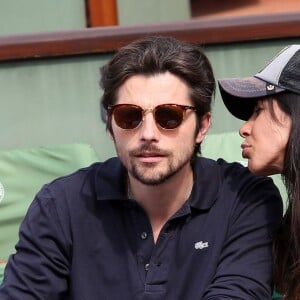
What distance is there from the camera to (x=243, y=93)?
2133mm

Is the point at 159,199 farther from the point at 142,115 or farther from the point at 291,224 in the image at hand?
the point at 291,224

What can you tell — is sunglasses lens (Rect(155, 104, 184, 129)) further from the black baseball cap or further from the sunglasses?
the black baseball cap

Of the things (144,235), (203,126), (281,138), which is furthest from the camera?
(203,126)

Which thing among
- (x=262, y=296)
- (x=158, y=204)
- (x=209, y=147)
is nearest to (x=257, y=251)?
(x=262, y=296)

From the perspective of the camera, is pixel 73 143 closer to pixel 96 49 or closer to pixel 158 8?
pixel 96 49

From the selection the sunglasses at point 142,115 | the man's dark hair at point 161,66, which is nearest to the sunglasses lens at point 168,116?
the sunglasses at point 142,115

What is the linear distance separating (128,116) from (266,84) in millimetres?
415

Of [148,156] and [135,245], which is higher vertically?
[148,156]

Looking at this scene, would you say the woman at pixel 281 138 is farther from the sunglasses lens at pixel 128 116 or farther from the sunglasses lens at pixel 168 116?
the sunglasses lens at pixel 128 116

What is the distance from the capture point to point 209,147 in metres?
3.45

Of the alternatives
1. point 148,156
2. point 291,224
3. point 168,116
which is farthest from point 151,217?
point 291,224

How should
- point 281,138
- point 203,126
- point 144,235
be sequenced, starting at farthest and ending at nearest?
1. point 203,126
2. point 144,235
3. point 281,138

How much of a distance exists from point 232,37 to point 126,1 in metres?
0.60

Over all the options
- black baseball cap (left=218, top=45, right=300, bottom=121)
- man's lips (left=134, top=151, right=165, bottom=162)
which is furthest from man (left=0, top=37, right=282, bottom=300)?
black baseball cap (left=218, top=45, right=300, bottom=121)
